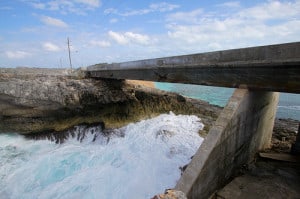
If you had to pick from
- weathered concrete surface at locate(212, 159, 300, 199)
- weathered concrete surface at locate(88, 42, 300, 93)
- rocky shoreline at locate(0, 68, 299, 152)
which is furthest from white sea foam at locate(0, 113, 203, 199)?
weathered concrete surface at locate(88, 42, 300, 93)

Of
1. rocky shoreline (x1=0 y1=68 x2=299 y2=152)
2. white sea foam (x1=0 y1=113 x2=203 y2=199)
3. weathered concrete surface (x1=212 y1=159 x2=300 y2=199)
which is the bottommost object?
white sea foam (x1=0 y1=113 x2=203 y2=199)

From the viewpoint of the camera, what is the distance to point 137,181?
20.0ft

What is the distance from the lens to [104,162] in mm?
7422

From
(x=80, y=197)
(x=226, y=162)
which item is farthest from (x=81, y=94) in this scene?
(x=226, y=162)

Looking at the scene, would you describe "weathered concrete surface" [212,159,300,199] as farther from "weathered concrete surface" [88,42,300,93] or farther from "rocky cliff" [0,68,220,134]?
"rocky cliff" [0,68,220,134]

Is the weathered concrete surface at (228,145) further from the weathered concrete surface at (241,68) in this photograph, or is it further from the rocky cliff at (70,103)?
the rocky cliff at (70,103)

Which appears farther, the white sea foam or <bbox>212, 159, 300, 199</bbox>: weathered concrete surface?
the white sea foam

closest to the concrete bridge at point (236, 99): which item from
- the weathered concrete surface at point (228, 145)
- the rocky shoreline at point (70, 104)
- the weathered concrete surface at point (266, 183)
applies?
the weathered concrete surface at point (228, 145)

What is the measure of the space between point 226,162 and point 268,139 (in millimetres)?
3160

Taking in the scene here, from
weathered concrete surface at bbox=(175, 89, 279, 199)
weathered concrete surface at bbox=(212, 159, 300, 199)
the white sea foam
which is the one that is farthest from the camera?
the white sea foam

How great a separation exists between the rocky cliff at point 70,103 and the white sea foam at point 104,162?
0.71 m

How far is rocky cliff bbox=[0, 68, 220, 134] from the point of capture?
942 centimetres

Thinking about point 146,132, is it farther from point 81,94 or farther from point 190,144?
point 81,94

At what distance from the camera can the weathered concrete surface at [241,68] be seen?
12.7ft
